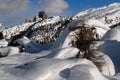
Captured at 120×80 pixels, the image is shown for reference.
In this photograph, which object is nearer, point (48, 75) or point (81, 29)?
point (48, 75)

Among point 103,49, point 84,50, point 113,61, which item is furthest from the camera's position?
point 103,49

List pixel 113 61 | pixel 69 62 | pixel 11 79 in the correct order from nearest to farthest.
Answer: pixel 11 79, pixel 69 62, pixel 113 61

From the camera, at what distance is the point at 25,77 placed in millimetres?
15406

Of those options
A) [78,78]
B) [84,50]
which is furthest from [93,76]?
[84,50]

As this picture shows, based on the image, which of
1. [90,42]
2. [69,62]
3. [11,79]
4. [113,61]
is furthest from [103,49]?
[11,79]

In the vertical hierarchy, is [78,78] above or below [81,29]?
below

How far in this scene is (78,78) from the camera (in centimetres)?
1521

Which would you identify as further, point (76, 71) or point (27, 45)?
point (27, 45)

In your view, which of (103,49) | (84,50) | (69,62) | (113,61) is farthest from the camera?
(103,49)

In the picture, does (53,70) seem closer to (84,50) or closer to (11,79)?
(11,79)

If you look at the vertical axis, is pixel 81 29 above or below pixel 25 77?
above

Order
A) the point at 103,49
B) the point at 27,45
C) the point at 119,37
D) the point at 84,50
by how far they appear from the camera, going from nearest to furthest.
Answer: the point at 84,50 → the point at 103,49 → the point at 119,37 → the point at 27,45

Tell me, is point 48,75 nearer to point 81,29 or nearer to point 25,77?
point 25,77

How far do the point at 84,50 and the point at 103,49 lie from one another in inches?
200
